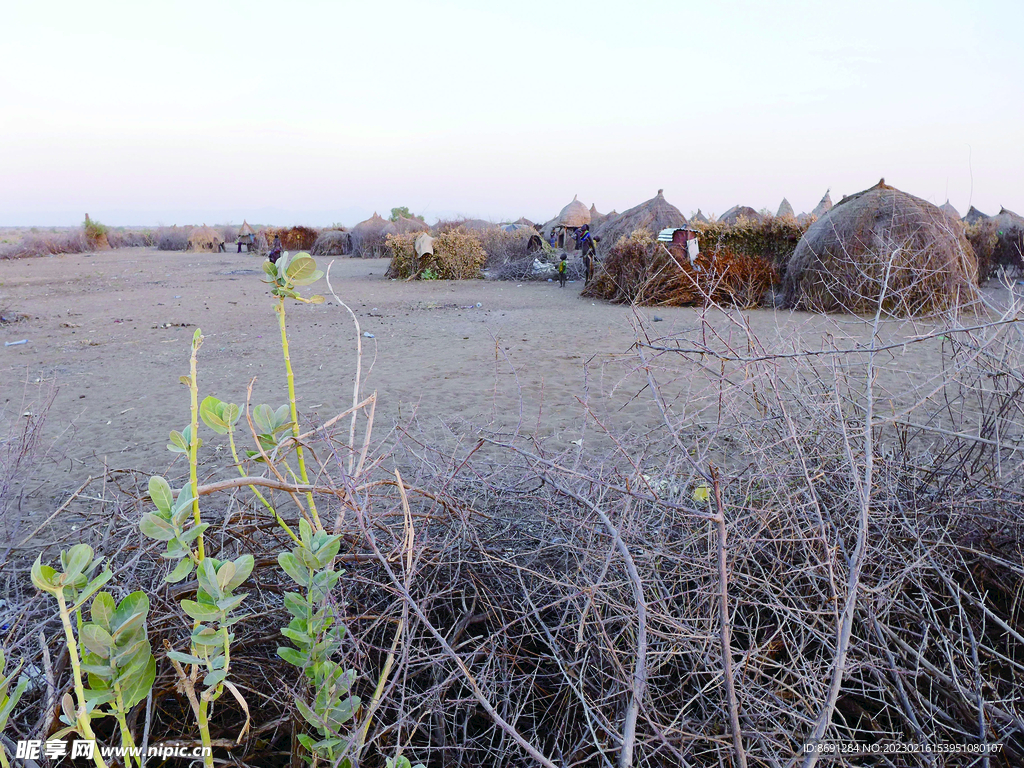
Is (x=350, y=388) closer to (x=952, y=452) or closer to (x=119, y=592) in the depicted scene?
(x=119, y=592)

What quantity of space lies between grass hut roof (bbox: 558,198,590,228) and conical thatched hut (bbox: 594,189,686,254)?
8.77 meters

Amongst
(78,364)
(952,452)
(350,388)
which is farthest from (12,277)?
(952,452)

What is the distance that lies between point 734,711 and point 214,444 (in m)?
3.82

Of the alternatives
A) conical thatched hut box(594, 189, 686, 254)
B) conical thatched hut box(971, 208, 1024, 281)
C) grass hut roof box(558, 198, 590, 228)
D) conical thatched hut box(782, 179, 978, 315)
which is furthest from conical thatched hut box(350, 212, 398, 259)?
conical thatched hut box(971, 208, 1024, 281)

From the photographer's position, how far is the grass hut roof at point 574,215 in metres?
28.3

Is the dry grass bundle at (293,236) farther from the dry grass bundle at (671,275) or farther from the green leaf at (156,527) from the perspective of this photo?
the green leaf at (156,527)

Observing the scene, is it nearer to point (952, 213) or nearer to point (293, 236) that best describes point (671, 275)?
point (952, 213)

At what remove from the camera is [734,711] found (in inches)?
39.4

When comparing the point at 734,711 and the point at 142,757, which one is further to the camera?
the point at 142,757

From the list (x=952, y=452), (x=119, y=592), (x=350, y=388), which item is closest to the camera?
(x=119, y=592)

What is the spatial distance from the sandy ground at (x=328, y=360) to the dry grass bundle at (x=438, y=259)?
3175mm

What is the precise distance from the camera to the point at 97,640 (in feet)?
2.99

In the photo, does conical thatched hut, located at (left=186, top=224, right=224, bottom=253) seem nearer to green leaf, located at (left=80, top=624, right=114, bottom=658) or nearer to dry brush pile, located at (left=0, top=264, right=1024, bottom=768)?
dry brush pile, located at (left=0, top=264, right=1024, bottom=768)

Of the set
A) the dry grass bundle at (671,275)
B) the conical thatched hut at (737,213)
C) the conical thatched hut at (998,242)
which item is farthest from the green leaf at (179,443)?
the conical thatched hut at (737,213)
